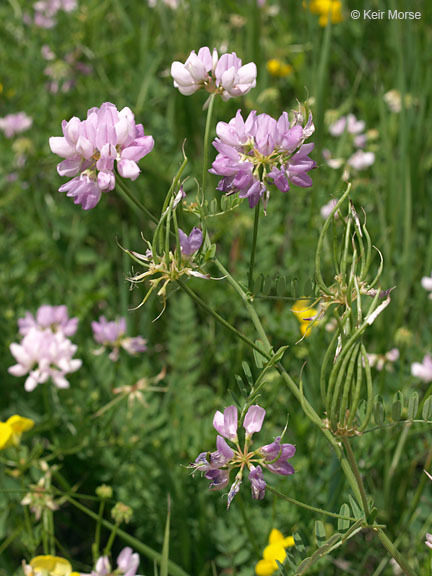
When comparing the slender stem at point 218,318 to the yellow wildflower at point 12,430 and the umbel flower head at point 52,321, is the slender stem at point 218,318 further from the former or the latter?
the umbel flower head at point 52,321

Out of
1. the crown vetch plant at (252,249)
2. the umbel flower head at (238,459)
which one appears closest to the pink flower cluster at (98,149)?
the crown vetch plant at (252,249)

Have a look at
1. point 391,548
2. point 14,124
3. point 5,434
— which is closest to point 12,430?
point 5,434

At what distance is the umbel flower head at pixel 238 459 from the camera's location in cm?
73

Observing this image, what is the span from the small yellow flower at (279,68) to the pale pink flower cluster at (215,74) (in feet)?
5.40

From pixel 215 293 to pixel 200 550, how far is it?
0.67m

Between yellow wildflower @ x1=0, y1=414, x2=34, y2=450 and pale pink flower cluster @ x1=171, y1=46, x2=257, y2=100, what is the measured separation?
0.65m

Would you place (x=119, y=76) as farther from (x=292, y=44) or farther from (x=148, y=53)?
(x=292, y=44)

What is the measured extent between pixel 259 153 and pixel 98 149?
0.19m

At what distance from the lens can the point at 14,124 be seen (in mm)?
2299

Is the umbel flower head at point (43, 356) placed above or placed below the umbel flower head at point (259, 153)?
below

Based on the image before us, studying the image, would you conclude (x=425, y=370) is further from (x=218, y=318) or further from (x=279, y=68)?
(x=279, y=68)

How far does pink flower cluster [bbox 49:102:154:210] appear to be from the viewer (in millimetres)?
750

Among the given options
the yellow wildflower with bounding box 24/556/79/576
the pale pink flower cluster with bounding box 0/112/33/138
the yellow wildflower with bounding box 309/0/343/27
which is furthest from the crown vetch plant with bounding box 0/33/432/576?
the yellow wildflower with bounding box 309/0/343/27
